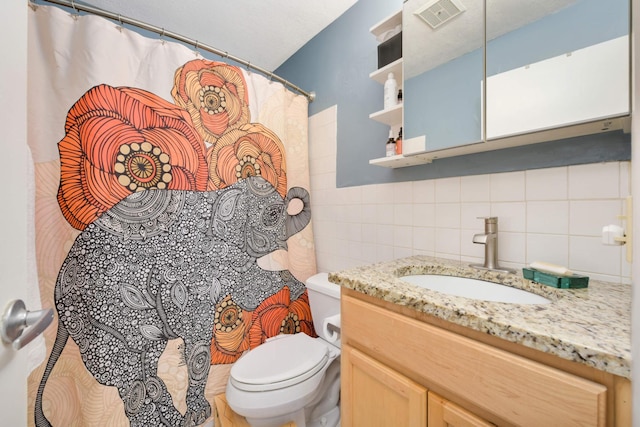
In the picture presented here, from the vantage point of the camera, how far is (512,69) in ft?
2.63

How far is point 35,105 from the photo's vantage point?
889 millimetres

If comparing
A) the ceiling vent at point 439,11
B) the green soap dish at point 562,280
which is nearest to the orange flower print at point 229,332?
the green soap dish at point 562,280

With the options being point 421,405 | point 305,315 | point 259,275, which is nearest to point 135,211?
point 259,275

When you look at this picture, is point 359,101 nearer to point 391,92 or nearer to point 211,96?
point 391,92

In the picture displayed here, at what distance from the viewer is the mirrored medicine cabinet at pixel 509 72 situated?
66 centimetres

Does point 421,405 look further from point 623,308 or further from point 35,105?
point 35,105

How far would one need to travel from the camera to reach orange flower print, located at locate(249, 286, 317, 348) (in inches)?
54.4

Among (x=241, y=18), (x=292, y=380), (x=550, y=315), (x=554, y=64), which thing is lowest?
(x=292, y=380)

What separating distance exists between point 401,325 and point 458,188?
2.21ft

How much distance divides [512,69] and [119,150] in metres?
1.50

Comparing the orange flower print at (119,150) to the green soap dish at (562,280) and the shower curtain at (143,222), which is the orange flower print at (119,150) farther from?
the green soap dish at (562,280)

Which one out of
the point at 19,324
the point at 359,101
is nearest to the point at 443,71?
the point at 359,101

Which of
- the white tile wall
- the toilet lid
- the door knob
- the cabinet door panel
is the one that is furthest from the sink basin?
the door knob

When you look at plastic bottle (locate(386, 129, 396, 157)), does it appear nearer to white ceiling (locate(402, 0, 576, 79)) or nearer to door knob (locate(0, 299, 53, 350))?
white ceiling (locate(402, 0, 576, 79))
